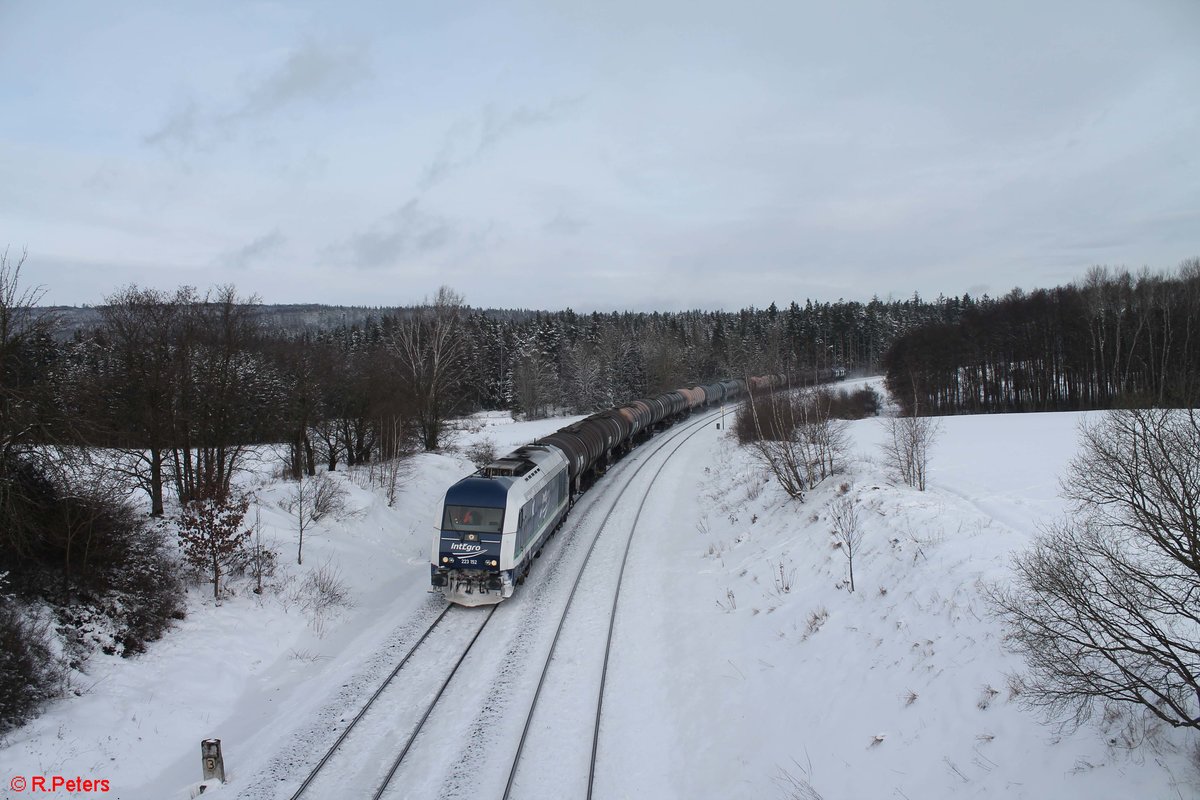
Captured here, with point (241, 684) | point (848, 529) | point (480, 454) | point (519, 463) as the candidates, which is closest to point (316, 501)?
point (519, 463)

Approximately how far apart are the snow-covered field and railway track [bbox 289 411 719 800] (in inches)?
17.5

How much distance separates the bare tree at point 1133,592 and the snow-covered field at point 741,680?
549mm

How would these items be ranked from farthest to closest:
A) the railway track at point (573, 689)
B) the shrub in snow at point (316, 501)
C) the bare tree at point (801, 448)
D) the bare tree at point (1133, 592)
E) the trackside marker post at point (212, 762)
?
1. the bare tree at point (801, 448)
2. the shrub in snow at point (316, 501)
3. the railway track at point (573, 689)
4. the trackside marker post at point (212, 762)
5. the bare tree at point (1133, 592)

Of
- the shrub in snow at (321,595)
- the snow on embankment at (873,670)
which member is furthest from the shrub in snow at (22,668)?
the snow on embankment at (873,670)

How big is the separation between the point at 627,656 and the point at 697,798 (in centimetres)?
401

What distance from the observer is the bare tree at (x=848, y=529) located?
1319 cm

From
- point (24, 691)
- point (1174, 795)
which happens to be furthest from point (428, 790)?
point (1174, 795)

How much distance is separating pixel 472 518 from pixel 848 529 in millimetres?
9025

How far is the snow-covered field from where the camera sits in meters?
7.43

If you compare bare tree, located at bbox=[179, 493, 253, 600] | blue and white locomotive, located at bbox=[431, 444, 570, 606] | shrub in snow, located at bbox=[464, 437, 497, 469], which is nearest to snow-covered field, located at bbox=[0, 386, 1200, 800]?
bare tree, located at bbox=[179, 493, 253, 600]

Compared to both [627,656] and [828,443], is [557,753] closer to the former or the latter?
[627,656]

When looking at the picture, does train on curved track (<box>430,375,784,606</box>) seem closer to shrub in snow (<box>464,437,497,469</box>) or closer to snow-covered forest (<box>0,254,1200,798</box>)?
snow-covered forest (<box>0,254,1200,798</box>)

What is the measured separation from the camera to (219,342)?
61.9ft

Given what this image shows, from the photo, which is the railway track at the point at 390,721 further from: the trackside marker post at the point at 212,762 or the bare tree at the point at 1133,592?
the bare tree at the point at 1133,592
